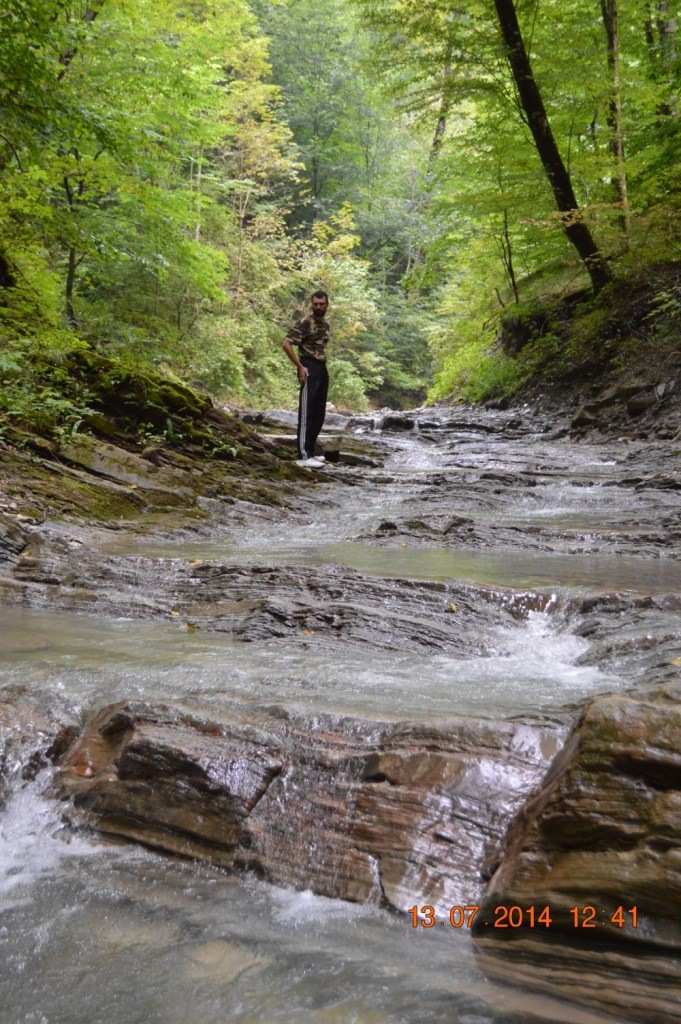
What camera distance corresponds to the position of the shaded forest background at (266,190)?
776 centimetres

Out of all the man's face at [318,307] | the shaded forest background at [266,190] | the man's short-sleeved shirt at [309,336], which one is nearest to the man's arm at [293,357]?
the man's short-sleeved shirt at [309,336]

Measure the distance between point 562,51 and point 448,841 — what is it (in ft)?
42.4

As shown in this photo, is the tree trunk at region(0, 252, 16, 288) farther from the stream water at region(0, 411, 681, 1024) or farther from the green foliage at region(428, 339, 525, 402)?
the green foliage at region(428, 339, 525, 402)

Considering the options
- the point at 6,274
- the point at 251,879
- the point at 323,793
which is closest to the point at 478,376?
the point at 6,274

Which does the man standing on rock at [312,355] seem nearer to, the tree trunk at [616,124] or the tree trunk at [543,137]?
the tree trunk at [543,137]

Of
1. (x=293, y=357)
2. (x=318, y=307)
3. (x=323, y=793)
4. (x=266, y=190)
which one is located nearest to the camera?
(x=323, y=793)

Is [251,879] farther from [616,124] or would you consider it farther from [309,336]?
[616,124]

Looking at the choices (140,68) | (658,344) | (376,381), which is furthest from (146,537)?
(376,381)

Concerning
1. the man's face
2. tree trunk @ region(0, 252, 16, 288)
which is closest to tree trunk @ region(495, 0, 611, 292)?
the man's face

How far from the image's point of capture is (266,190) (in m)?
24.0

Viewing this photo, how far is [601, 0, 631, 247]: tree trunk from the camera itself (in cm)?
1229

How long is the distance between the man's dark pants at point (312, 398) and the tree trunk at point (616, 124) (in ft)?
22.9

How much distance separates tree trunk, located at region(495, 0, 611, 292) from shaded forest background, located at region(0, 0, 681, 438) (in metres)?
0.03

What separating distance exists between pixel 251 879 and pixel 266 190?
2541 centimetres
